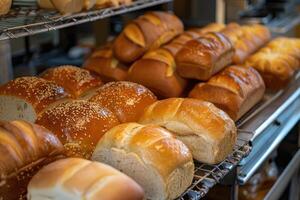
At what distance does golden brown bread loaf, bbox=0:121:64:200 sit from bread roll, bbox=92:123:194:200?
0.14 meters

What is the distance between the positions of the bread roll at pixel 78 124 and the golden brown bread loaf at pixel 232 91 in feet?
→ 1.46

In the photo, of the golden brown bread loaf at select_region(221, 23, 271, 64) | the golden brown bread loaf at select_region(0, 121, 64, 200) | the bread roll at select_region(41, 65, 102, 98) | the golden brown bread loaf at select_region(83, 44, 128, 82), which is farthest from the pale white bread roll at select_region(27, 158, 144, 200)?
the golden brown bread loaf at select_region(221, 23, 271, 64)

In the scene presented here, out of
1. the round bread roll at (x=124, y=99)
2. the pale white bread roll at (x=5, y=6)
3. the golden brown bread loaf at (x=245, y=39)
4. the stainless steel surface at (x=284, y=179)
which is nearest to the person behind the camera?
the pale white bread roll at (x=5, y=6)

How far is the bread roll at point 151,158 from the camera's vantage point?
110 cm

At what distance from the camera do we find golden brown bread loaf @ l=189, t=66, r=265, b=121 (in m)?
1.65

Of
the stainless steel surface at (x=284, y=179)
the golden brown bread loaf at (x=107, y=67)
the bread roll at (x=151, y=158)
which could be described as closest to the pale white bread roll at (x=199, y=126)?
the bread roll at (x=151, y=158)

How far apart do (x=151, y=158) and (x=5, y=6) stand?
56cm

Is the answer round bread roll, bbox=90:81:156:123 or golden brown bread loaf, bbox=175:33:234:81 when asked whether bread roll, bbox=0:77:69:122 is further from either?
golden brown bread loaf, bbox=175:33:234:81

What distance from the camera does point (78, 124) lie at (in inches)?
49.6

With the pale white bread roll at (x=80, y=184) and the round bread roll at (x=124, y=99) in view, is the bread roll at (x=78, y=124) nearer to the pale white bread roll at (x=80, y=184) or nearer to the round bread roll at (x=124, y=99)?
the round bread roll at (x=124, y=99)

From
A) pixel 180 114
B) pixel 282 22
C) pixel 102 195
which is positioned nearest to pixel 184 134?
pixel 180 114

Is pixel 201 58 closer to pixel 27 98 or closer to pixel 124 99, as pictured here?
pixel 124 99

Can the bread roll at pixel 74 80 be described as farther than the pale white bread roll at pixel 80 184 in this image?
Yes

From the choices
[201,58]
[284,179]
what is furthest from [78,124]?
[284,179]
